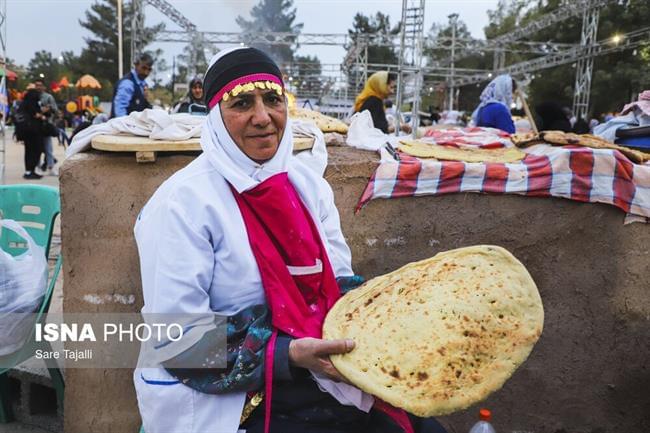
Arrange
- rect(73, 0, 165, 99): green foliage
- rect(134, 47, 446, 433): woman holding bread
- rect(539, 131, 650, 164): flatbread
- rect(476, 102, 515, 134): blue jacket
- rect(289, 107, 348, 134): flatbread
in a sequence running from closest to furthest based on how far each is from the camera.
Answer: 1. rect(134, 47, 446, 433): woman holding bread
2. rect(539, 131, 650, 164): flatbread
3. rect(289, 107, 348, 134): flatbread
4. rect(476, 102, 515, 134): blue jacket
5. rect(73, 0, 165, 99): green foliage

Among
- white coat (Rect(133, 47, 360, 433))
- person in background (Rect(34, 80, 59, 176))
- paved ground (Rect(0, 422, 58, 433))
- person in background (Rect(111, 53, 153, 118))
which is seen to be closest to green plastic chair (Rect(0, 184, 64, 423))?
paved ground (Rect(0, 422, 58, 433))

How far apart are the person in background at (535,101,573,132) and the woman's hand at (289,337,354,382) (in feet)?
19.6

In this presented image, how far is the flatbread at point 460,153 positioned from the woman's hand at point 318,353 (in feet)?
5.02

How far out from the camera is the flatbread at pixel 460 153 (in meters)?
2.68

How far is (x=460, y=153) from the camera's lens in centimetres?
288

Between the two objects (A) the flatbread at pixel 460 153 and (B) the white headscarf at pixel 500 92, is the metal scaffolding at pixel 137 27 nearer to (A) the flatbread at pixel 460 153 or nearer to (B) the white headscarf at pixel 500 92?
(B) the white headscarf at pixel 500 92

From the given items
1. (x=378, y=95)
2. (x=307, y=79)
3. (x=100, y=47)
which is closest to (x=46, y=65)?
(x=100, y=47)

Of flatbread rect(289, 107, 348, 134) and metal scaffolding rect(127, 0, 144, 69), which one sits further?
metal scaffolding rect(127, 0, 144, 69)

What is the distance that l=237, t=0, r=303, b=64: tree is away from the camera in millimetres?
19294

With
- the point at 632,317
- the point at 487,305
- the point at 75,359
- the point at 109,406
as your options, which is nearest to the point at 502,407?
the point at 632,317

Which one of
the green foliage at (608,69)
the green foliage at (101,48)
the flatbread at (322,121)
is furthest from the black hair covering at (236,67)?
the green foliage at (101,48)

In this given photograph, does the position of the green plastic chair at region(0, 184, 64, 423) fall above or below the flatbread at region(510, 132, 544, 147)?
below

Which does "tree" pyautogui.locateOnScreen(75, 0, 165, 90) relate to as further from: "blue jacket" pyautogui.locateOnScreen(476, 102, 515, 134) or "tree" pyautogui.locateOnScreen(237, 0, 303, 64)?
"blue jacket" pyautogui.locateOnScreen(476, 102, 515, 134)

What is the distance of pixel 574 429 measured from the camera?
8.71 feet
